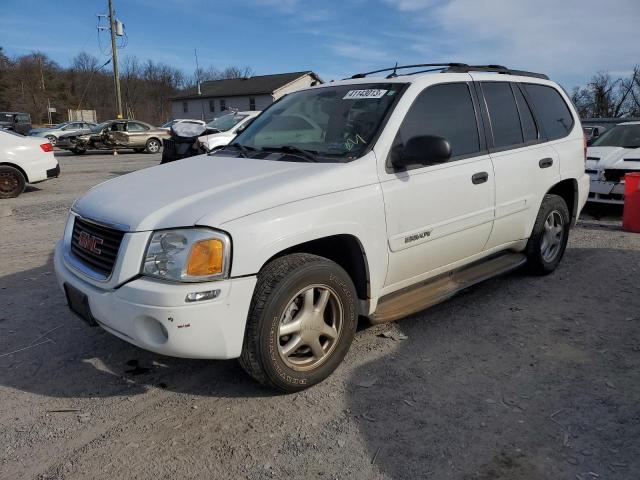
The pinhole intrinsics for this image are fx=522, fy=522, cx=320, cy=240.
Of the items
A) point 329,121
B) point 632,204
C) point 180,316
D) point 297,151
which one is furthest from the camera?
point 632,204

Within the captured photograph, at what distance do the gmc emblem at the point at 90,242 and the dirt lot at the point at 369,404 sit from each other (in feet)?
2.86

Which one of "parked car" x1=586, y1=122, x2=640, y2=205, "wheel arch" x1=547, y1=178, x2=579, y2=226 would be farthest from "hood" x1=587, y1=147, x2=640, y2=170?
"wheel arch" x1=547, y1=178, x2=579, y2=226

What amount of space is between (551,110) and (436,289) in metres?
2.42

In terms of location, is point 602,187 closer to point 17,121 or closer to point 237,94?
point 17,121

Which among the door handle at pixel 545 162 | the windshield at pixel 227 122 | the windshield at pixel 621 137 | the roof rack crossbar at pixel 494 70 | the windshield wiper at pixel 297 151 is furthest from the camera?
the windshield at pixel 227 122

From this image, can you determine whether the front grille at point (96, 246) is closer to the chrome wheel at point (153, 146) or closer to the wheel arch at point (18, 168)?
the wheel arch at point (18, 168)

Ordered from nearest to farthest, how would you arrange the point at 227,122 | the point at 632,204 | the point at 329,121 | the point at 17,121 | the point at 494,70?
the point at 329,121, the point at 494,70, the point at 632,204, the point at 227,122, the point at 17,121

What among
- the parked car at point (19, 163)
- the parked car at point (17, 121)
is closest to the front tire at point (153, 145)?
the parked car at point (19, 163)

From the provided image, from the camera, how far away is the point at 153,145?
79.0 feet

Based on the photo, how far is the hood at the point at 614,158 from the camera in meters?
7.98

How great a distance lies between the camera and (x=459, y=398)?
3.03m

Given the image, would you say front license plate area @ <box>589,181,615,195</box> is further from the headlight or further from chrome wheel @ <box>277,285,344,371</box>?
the headlight

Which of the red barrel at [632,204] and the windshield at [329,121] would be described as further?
the red barrel at [632,204]

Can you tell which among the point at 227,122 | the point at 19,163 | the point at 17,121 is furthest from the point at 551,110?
the point at 17,121
